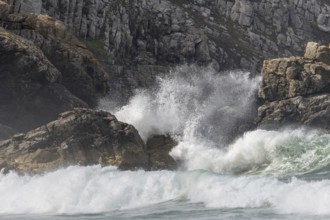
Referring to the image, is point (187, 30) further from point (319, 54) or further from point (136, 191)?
point (136, 191)

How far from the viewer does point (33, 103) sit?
38.2 meters

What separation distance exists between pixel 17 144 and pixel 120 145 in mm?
6492

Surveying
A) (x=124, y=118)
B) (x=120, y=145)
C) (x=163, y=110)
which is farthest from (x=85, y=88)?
(x=120, y=145)

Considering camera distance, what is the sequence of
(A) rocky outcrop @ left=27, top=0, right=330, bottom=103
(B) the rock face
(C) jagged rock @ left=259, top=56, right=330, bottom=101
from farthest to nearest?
(A) rocky outcrop @ left=27, top=0, right=330, bottom=103
(C) jagged rock @ left=259, top=56, right=330, bottom=101
(B) the rock face

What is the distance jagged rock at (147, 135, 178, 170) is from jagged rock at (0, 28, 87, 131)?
24.3ft

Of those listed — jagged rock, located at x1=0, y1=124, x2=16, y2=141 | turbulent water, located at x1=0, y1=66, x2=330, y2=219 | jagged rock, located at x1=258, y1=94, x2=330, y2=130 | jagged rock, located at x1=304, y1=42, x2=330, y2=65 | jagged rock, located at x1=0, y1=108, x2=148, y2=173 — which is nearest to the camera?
turbulent water, located at x1=0, y1=66, x2=330, y2=219

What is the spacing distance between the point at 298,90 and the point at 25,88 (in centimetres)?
2413

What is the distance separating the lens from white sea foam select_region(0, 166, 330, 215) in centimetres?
2089

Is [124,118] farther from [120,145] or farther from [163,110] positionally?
[120,145]

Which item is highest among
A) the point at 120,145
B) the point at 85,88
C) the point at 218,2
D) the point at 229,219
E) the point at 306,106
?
the point at 218,2

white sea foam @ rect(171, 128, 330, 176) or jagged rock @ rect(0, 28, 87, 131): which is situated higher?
jagged rock @ rect(0, 28, 87, 131)

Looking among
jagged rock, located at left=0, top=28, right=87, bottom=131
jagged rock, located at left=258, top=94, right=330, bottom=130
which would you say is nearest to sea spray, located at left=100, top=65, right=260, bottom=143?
jagged rock, located at left=258, top=94, right=330, bottom=130

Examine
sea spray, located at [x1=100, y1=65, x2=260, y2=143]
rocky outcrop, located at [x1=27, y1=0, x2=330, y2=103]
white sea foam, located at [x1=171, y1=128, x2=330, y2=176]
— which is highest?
rocky outcrop, located at [x1=27, y1=0, x2=330, y2=103]

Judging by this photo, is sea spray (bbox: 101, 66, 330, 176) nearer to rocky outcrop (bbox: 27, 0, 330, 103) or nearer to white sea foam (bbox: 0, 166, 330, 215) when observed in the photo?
white sea foam (bbox: 0, 166, 330, 215)
